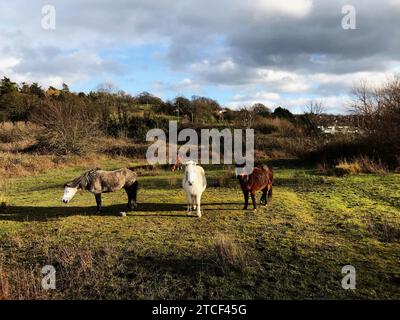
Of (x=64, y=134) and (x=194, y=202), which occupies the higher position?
(x=64, y=134)

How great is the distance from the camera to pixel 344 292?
5.83 metres

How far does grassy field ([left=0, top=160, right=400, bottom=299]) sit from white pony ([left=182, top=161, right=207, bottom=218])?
0.42 metres

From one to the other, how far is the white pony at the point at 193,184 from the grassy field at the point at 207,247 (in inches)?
16.6

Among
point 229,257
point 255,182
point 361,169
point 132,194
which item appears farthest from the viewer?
point 361,169

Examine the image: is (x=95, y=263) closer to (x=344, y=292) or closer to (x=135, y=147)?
(x=344, y=292)

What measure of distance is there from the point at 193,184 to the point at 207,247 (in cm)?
261

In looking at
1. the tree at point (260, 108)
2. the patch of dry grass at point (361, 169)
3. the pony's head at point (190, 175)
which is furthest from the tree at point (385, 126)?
the tree at point (260, 108)

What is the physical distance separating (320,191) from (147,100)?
5423 cm

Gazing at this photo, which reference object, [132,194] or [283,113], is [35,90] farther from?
[132,194]

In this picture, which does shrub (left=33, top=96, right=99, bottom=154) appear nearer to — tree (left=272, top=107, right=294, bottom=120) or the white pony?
the white pony

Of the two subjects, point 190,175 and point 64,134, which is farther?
point 64,134

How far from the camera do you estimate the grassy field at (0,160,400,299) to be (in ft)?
20.1

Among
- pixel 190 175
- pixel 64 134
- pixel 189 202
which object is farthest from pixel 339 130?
pixel 190 175

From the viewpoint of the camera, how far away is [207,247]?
784 centimetres
